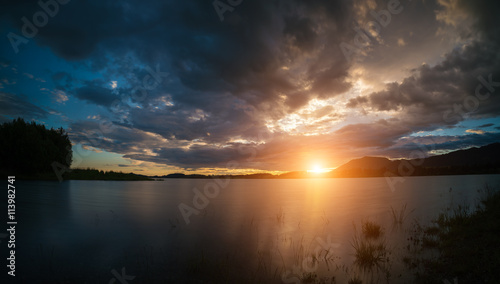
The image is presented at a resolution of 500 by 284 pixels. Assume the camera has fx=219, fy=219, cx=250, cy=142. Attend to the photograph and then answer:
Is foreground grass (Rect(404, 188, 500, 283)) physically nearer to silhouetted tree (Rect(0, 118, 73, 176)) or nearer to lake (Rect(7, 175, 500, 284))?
lake (Rect(7, 175, 500, 284))

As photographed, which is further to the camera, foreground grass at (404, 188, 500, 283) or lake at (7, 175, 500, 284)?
lake at (7, 175, 500, 284)

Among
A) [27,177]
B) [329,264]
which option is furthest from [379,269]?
[27,177]

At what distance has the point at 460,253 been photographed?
11570 mm

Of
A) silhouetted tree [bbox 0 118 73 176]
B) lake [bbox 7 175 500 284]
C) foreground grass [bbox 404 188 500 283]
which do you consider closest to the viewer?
foreground grass [bbox 404 188 500 283]

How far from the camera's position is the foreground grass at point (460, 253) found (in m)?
9.41

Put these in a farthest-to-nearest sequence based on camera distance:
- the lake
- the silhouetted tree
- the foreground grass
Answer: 1. the silhouetted tree
2. the lake
3. the foreground grass

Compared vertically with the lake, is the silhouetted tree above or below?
above

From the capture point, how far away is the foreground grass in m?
9.41

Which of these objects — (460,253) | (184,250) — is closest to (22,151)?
(184,250)

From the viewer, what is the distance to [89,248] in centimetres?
1497

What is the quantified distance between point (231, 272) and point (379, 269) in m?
7.81

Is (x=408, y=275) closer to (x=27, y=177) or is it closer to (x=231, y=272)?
(x=231, y=272)

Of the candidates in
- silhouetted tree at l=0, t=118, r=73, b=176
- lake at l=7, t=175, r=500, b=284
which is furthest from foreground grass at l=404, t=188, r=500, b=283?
silhouetted tree at l=0, t=118, r=73, b=176

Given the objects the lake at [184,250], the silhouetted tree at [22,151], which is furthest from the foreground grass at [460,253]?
the silhouetted tree at [22,151]
